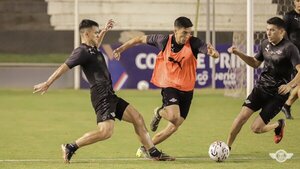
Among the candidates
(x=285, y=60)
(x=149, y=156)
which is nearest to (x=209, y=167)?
(x=149, y=156)

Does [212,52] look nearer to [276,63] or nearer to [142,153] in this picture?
[276,63]

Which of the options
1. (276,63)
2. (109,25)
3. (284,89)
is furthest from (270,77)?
(109,25)

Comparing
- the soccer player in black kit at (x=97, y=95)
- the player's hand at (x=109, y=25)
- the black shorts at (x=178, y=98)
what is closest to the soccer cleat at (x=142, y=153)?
the soccer player in black kit at (x=97, y=95)

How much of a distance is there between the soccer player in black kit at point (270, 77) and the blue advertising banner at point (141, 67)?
11975mm

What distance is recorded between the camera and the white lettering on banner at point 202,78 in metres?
23.8

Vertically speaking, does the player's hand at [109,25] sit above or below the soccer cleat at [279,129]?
above

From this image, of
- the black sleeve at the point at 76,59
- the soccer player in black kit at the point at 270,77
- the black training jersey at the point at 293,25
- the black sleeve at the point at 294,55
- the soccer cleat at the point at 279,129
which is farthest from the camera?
the black training jersey at the point at 293,25

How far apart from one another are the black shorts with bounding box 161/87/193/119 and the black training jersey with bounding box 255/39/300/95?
0.97 meters

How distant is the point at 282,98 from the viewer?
11492 mm

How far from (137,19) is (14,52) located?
4.04m

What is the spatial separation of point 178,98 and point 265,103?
3.78ft

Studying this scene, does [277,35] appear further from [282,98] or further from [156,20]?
[156,20]

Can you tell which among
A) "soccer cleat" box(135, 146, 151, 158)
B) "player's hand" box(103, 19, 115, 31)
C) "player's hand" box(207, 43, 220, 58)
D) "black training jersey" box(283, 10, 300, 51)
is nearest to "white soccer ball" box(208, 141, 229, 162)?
"soccer cleat" box(135, 146, 151, 158)

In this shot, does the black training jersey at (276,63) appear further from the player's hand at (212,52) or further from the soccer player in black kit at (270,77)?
the player's hand at (212,52)
